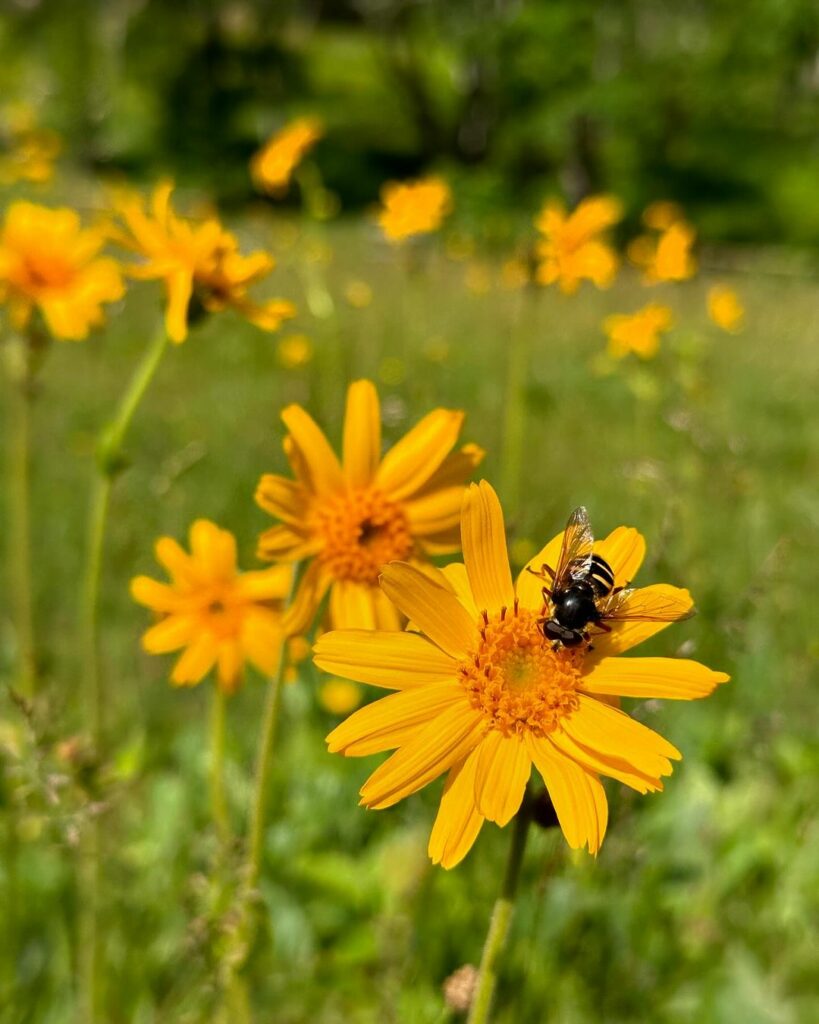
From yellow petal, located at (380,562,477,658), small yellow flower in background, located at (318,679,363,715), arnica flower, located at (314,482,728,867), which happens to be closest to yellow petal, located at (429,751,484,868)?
arnica flower, located at (314,482,728,867)

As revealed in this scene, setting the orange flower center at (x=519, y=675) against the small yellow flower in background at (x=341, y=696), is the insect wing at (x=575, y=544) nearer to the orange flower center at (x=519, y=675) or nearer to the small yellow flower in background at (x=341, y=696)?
the orange flower center at (x=519, y=675)

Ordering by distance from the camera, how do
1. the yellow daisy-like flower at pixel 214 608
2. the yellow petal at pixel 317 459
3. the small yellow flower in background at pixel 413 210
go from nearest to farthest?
the yellow petal at pixel 317 459
the yellow daisy-like flower at pixel 214 608
the small yellow flower in background at pixel 413 210

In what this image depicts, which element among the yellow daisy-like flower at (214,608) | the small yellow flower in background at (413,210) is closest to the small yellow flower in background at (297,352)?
the small yellow flower in background at (413,210)

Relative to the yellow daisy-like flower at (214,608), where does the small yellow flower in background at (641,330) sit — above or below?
above

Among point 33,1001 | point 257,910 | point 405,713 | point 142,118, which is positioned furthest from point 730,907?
point 142,118

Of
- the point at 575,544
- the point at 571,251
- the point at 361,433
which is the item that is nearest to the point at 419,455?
the point at 361,433

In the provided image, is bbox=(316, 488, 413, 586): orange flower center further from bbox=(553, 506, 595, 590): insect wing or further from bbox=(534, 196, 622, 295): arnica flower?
bbox=(534, 196, 622, 295): arnica flower

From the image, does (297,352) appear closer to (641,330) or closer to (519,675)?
(641,330)
